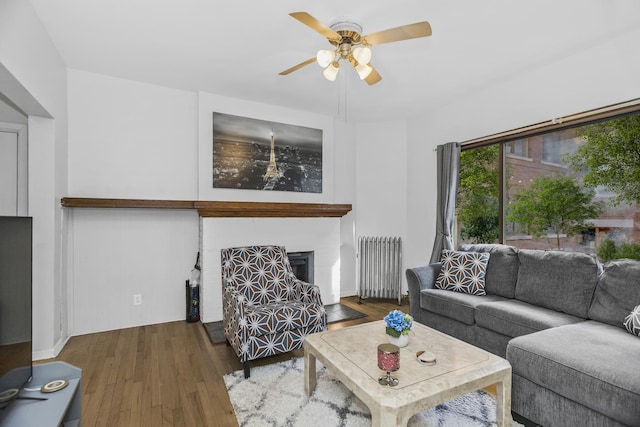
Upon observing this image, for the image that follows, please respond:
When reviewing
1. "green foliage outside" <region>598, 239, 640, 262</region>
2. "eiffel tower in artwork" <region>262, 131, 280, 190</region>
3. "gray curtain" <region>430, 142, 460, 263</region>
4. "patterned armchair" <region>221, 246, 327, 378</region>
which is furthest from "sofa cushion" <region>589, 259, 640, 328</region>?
"eiffel tower in artwork" <region>262, 131, 280, 190</region>

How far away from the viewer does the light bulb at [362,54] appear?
2.07m

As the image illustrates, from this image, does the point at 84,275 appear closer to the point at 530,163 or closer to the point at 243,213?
the point at 243,213

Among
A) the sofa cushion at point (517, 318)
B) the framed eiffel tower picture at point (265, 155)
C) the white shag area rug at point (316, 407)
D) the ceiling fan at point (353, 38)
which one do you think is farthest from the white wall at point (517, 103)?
the white shag area rug at point (316, 407)

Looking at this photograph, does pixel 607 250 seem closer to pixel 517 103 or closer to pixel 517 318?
pixel 517 318

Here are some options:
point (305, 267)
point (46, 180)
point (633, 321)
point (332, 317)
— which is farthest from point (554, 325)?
point (46, 180)

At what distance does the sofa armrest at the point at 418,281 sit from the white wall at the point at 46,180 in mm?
3232

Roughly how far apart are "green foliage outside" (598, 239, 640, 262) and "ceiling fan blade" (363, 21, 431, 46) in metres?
2.43

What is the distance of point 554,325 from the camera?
7.25ft

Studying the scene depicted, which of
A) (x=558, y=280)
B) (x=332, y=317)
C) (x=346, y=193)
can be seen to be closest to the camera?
(x=558, y=280)

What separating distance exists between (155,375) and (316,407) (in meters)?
1.27

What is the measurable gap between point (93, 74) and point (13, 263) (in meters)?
2.66

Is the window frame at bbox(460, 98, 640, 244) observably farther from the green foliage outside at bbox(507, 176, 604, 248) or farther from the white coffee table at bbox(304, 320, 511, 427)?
the white coffee table at bbox(304, 320, 511, 427)

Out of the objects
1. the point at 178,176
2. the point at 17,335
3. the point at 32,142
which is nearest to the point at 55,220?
the point at 32,142

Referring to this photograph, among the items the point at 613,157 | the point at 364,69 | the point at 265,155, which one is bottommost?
the point at 613,157
